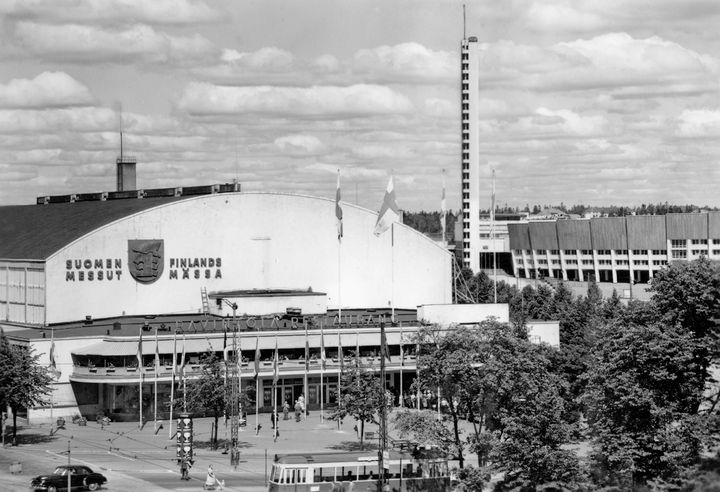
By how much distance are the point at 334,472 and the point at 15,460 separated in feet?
85.5

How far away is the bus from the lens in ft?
229

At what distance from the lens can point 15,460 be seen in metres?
85.6

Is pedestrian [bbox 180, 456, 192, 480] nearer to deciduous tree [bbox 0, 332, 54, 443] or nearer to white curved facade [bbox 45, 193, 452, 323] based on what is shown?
deciduous tree [bbox 0, 332, 54, 443]

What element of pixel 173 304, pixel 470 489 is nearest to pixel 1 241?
pixel 173 304

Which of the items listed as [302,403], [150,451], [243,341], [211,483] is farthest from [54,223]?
[211,483]

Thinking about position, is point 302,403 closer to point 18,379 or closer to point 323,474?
point 18,379

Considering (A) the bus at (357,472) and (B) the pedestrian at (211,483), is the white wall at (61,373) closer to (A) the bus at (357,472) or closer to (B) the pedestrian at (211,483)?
(B) the pedestrian at (211,483)

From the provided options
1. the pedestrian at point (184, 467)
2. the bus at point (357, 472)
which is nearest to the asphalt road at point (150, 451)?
the pedestrian at point (184, 467)

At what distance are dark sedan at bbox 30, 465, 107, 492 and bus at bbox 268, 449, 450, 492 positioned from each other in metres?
10.5

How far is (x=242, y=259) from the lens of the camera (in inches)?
5404

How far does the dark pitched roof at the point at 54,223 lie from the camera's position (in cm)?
12950

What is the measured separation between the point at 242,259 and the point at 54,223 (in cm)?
2202

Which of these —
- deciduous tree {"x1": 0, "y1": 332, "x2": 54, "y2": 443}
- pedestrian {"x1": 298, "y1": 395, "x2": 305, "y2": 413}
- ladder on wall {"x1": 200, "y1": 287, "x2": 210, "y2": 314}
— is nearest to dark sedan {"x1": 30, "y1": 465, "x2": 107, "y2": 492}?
deciduous tree {"x1": 0, "y1": 332, "x2": 54, "y2": 443}

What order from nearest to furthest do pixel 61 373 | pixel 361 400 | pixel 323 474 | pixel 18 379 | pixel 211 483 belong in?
1. pixel 323 474
2. pixel 211 483
3. pixel 361 400
4. pixel 18 379
5. pixel 61 373
